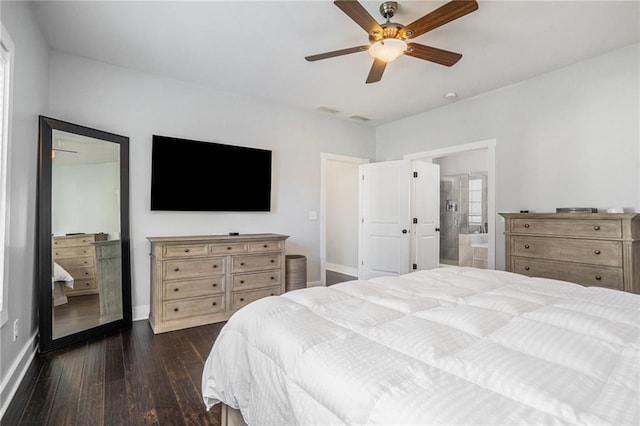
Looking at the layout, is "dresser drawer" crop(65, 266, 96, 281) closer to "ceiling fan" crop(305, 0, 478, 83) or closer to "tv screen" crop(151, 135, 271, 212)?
"tv screen" crop(151, 135, 271, 212)

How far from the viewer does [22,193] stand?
231cm

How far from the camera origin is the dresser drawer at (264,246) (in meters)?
3.67

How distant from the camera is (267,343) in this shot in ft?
3.88

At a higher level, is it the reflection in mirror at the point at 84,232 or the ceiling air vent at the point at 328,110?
the ceiling air vent at the point at 328,110

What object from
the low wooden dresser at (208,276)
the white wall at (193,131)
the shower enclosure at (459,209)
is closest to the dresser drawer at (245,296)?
the low wooden dresser at (208,276)

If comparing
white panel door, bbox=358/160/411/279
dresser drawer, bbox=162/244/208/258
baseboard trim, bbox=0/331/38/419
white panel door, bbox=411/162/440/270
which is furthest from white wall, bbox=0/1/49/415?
white panel door, bbox=411/162/440/270

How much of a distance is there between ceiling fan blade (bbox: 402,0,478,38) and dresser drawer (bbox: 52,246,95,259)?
3295mm

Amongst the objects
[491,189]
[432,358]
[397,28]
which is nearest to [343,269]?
[491,189]

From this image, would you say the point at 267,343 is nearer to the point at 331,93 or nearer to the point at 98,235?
the point at 98,235

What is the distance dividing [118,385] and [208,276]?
1.35m

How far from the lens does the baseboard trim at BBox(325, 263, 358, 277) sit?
616 cm

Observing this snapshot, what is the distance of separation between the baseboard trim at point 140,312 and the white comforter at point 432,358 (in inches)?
94.5

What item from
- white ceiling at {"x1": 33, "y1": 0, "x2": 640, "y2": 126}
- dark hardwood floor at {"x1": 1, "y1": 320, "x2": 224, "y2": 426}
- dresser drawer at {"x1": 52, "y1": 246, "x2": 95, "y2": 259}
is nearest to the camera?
dark hardwood floor at {"x1": 1, "y1": 320, "x2": 224, "y2": 426}

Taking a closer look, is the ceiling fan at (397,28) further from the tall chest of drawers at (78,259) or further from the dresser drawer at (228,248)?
the tall chest of drawers at (78,259)
